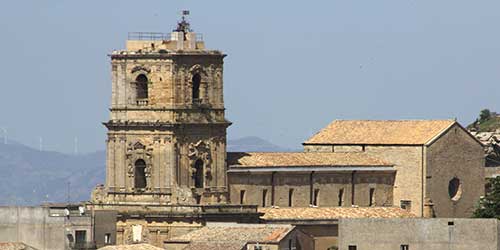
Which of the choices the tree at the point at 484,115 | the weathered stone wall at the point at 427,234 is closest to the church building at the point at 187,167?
the weathered stone wall at the point at 427,234

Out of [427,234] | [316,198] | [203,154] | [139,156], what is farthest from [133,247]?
[316,198]

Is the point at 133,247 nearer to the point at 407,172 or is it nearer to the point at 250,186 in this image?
the point at 250,186

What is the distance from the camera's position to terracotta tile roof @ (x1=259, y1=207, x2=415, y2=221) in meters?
113

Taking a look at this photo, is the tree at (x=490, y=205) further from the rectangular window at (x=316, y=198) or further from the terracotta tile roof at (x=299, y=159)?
the rectangular window at (x=316, y=198)

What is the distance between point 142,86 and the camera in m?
112

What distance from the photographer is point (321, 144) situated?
122188 mm

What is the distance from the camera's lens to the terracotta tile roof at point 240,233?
333 feet

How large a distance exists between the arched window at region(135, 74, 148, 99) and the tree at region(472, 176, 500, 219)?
16405 mm

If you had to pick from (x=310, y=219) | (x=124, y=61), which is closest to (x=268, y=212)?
(x=310, y=219)

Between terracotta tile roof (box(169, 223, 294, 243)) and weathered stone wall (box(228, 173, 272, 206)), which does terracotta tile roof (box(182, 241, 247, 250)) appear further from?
weathered stone wall (box(228, 173, 272, 206))

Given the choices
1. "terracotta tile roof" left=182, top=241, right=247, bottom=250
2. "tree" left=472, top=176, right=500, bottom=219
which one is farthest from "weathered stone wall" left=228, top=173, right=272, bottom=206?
"terracotta tile roof" left=182, top=241, right=247, bottom=250

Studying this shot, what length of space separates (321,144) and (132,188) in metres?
13.7

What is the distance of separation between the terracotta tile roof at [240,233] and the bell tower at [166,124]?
18.1 ft

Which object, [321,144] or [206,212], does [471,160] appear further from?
[206,212]
